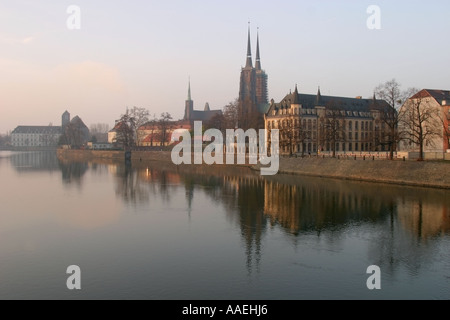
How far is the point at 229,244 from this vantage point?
83.3ft

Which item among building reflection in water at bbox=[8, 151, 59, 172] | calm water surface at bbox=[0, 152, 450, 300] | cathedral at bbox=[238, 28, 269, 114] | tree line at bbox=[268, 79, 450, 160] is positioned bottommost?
calm water surface at bbox=[0, 152, 450, 300]

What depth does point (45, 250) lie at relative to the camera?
79.6ft

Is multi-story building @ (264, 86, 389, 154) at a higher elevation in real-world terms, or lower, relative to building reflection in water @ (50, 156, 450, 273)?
higher

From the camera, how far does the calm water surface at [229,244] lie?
18156mm

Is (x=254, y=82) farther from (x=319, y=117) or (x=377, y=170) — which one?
(x=377, y=170)

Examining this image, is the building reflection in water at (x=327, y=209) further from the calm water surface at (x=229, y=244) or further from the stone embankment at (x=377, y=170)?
the stone embankment at (x=377, y=170)

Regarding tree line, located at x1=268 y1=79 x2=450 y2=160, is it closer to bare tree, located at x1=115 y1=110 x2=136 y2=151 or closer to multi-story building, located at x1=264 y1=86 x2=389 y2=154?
multi-story building, located at x1=264 y1=86 x2=389 y2=154

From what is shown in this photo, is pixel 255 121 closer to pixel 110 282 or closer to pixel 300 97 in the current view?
pixel 300 97

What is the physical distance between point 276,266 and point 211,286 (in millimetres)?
4034

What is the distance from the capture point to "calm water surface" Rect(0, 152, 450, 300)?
59.6 ft

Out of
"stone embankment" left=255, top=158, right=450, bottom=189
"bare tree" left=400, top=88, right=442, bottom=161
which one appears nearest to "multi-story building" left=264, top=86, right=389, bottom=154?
"bare tree" left=400, top=88, right=442, bottom=161

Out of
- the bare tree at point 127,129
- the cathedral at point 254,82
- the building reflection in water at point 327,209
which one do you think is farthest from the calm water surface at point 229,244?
the cathedral at point 254,82

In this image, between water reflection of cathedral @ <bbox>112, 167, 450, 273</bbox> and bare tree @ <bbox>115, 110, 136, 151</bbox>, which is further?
bare tree @ <bbox>115, 110, 136, 151</bbox>

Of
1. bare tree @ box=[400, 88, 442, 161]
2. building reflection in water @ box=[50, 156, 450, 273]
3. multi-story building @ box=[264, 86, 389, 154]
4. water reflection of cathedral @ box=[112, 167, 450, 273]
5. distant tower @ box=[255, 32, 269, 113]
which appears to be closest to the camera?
building reflection in water @ box=[50, 156, 450, 273]
